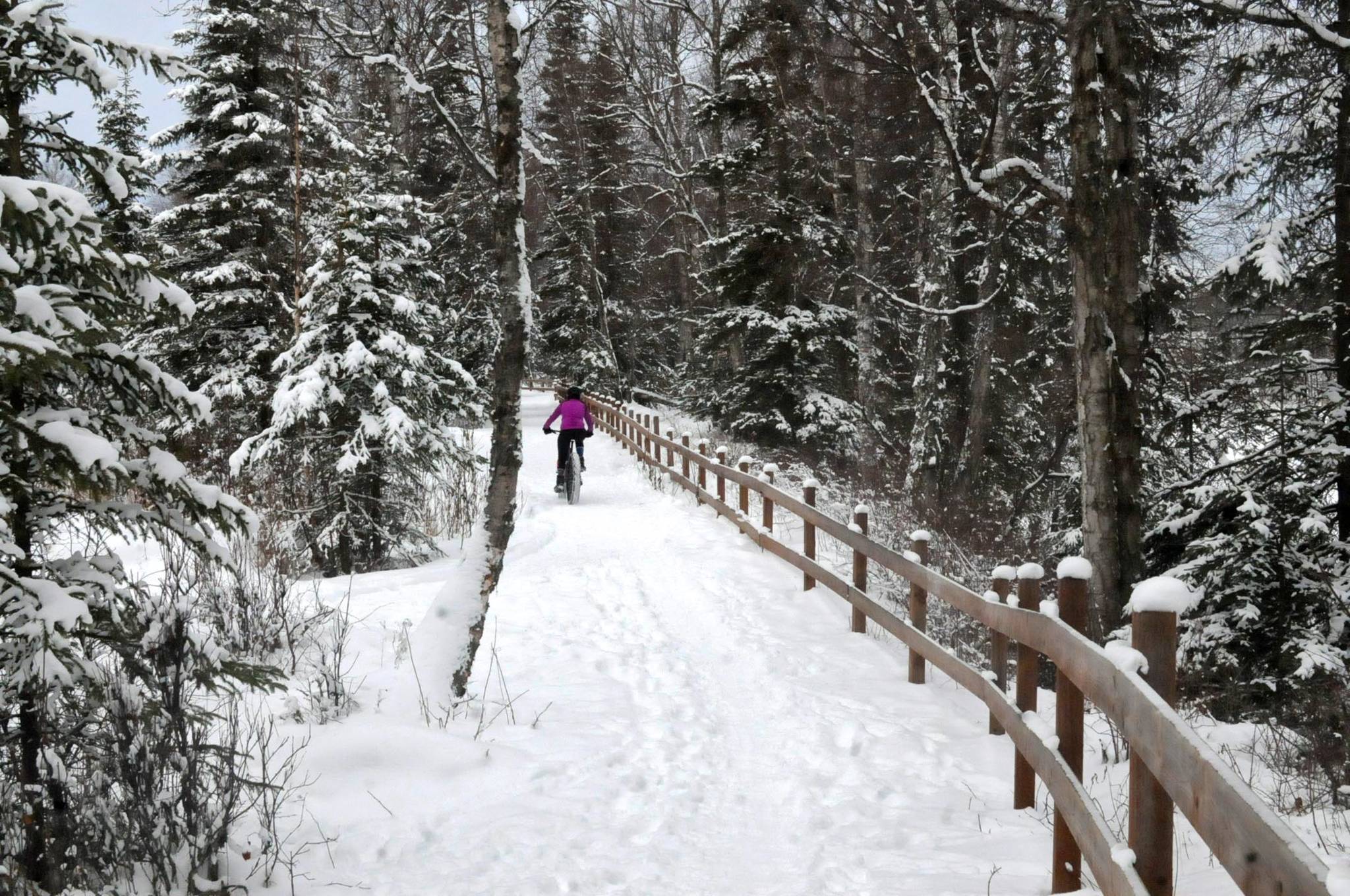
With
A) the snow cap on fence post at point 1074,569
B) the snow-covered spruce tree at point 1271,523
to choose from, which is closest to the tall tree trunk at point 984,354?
the snow-covered spruce tree at point 1271,523

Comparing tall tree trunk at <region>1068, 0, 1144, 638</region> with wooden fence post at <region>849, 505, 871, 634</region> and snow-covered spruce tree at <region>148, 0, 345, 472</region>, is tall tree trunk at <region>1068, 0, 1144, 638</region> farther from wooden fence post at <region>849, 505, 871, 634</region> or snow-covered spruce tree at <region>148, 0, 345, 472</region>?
snow-covered spruce tree at <region>148, 0, 345, 472</region>

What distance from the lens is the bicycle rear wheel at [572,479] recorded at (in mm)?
16516

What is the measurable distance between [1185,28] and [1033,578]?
6.12 metres

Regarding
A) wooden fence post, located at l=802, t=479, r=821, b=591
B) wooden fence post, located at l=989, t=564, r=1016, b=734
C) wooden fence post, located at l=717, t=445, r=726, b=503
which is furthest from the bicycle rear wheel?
wooden fence post, located at l=989, t=564, r=1016, b=734

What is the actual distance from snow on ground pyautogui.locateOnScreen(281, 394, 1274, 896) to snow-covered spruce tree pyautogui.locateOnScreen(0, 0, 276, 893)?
0.86m

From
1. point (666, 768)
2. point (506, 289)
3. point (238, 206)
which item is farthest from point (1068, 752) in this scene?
point (238, 206)

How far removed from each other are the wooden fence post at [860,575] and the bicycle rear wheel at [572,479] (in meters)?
8.75

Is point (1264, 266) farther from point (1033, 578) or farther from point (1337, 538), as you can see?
point (1033, 578)

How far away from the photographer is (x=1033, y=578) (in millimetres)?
4633

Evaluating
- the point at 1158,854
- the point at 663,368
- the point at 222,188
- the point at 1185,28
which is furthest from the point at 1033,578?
the point at 663,368

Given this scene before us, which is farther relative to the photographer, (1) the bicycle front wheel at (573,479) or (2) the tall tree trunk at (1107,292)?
(1) the bicycle front wheel at (573,479)

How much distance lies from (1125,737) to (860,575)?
534 centimetres

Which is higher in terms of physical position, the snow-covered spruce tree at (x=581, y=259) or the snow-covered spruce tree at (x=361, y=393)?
the snow-covered spruce tree at (x=581, y=259)

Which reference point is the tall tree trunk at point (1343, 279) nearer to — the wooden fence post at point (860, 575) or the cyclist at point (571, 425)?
the wooden fence post at point (860, 575)
